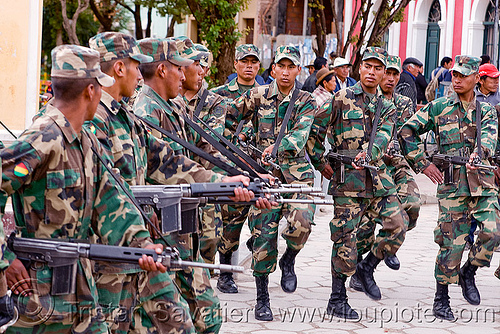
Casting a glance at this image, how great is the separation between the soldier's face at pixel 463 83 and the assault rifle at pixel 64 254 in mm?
4149

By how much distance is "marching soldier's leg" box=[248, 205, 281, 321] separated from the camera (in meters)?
6.91

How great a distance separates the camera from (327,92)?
12.1 metres

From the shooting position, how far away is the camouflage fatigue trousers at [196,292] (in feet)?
15.9

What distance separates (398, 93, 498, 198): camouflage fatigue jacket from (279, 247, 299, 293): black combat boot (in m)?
1.40

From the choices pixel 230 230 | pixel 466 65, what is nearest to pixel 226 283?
pixel 230 230

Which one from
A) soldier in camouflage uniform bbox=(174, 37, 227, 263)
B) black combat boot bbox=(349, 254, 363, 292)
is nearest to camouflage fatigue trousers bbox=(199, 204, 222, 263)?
soldier in camouflage uniform bbox=(174, 37, 227, 263)

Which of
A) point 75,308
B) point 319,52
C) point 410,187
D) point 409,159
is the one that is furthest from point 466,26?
point 75,308

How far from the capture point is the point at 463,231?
706 cm

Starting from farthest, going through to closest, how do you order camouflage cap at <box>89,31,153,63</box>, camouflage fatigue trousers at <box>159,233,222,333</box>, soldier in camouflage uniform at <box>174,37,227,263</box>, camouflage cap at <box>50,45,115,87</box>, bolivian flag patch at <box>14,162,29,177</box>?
soldier in camouflage uniform at <box>174,37,227,263</box> → camouflage fatigue trousers at <box>159,233,222,333</box> → camouflage cap at <box>89,31,153,63</box> → camouflage cap at <box>50,45,115,87</box> → bolivian flag patch at <box>14,162,29,177</box>

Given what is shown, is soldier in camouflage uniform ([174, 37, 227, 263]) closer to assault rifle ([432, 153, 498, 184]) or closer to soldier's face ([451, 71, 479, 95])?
assault rifle ([432, 153, 498, 184])

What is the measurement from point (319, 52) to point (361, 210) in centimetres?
1073

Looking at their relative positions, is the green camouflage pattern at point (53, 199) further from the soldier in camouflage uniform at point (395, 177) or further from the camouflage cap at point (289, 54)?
the soldier in camouflage uniform at point (395, 177)

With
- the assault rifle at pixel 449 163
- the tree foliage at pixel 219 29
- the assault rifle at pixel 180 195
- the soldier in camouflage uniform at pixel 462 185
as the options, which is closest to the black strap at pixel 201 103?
the soldier in camouflage uniform at pixel 462 185

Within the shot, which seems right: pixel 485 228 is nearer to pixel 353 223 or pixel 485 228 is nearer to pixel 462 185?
pixel 462 185
